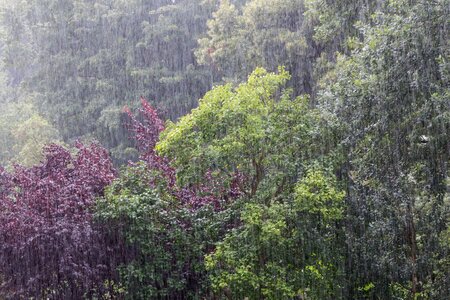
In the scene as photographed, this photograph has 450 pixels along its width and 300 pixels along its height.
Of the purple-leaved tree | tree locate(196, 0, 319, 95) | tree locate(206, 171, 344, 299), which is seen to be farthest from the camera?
tree locate(196, 0, 319, 95)

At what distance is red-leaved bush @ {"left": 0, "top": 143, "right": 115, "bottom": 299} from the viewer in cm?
778

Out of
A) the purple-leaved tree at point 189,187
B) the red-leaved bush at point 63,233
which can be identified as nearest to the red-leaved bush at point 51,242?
the red-leaved bush at point 63,233

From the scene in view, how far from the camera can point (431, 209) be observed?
7953mm

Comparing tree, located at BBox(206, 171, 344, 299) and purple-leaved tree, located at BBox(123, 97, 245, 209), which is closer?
tree, located at BBox(206, 171, 344, 299)

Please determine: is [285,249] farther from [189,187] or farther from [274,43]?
[274,43]

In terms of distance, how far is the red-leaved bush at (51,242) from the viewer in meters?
7.78

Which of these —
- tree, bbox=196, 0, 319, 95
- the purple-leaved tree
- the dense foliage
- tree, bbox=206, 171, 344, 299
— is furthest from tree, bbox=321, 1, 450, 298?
tree, bbox=196, 0, 319, 95

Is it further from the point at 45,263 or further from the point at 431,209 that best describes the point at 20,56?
the point at 431,209

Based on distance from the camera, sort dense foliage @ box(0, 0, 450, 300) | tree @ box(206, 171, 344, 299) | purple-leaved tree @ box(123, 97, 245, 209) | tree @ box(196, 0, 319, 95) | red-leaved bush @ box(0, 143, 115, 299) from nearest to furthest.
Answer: tree @ box(206, 171, 344, 299), dense foliage @ box(0, 0, 450, 300), red-leaved bush @ box(0, 143, 115, 299), purple-leaved tree @ box(123, 97, 245, 209), tree @ box(196, 0, 319, 95)

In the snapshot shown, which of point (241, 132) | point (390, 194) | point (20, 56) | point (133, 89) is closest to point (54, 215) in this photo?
point (241, 132)

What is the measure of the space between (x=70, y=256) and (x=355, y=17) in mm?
6891

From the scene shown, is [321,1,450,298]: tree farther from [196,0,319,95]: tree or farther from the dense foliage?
[196,0,319,95]: tree

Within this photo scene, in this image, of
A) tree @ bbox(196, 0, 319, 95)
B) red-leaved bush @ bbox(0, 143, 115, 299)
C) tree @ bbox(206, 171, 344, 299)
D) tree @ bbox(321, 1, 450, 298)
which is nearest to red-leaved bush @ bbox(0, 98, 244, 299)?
red-leaved bush @ bbox(0, 143, 115, 299)

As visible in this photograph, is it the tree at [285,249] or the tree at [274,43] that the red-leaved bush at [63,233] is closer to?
the tree at [285,249]
